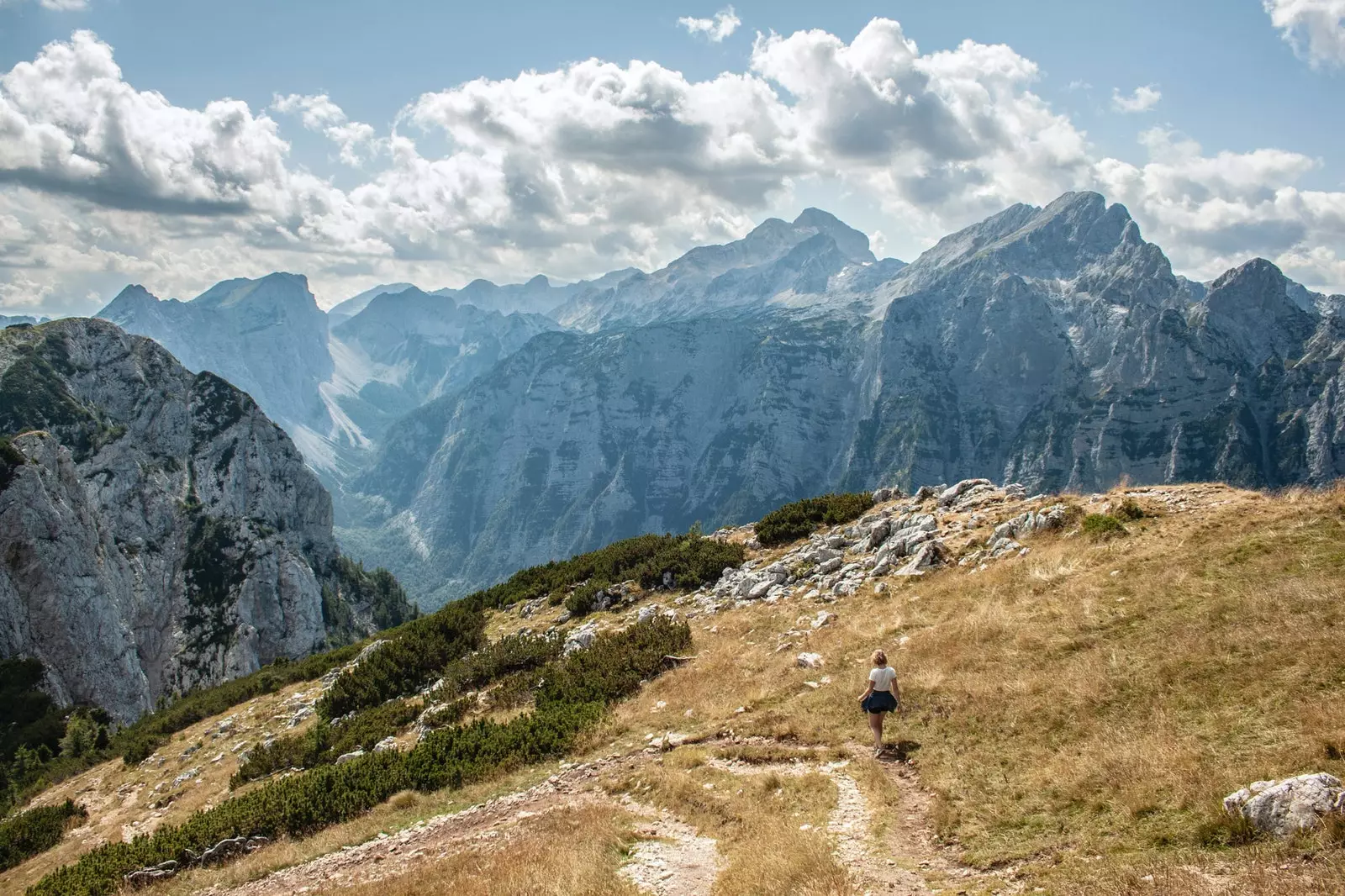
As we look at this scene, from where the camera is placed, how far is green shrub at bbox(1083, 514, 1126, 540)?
23.4 metres

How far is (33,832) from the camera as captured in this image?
26.6 m

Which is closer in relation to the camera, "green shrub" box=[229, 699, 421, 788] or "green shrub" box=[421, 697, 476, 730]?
"green shrub" box=[421, 697, 476, 730]

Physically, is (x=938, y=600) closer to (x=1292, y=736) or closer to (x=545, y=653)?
(x=1292, y=736)

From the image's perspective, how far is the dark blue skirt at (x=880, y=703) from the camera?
53.7 ft

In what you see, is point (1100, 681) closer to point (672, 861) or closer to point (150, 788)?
point (672, 861)

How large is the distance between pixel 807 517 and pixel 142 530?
148645 millimetres

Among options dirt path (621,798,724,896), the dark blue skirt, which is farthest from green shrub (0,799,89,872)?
the dark blue skirt

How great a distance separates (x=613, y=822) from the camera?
14.6 meters

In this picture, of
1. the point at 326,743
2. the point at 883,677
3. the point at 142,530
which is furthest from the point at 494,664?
the point at 142,530

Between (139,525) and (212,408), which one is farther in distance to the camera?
(212,408)

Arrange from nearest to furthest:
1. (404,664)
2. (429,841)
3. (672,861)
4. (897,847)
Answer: (897,847) → (672,861) → (429,841) → (404,664)

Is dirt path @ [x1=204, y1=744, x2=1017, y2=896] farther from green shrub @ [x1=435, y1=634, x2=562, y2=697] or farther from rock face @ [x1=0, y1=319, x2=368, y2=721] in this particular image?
rock face @ [x1=0, y1=319, x2=368, y2=721]

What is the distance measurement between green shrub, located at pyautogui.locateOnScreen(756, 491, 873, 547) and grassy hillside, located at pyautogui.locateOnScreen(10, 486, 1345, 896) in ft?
34.1

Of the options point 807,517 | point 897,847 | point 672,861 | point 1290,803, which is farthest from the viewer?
point 807,517
